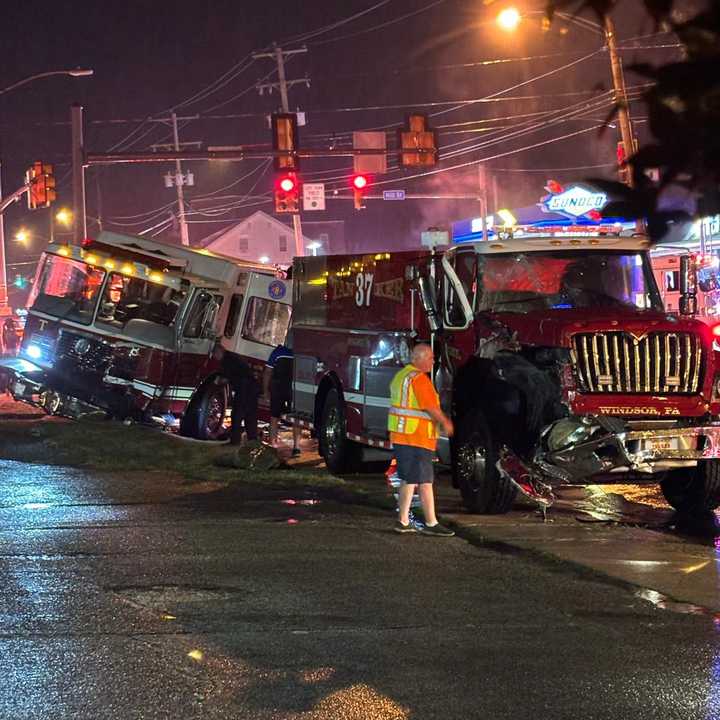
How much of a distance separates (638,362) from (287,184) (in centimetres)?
1646

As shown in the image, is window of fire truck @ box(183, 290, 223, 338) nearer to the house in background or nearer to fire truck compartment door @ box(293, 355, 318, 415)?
fire truck compartment door @ box(293, 355, 318, 415)

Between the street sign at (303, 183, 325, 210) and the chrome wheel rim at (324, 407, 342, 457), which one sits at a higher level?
the street sign at (303, 183, 325, 210)

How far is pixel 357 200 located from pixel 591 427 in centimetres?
1848

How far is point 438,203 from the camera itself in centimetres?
8262

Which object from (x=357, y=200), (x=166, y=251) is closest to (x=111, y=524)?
(x=166, y=251)

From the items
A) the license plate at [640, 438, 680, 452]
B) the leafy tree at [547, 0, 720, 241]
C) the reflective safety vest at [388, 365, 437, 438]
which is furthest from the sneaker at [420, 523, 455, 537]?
the leafy tree at [547, 0, 720, 241]

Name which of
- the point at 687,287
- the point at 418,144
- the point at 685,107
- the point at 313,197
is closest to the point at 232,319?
the point at 418,144

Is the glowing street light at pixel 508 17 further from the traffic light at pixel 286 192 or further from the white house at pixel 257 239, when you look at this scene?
the white house at pixel 257 239

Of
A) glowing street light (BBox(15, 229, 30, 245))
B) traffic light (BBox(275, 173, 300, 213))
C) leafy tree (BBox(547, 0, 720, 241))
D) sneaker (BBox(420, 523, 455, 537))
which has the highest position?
glowing street light (BBox(15, 229, 30, 245))

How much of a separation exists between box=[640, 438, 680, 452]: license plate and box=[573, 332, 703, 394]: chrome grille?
17.0 inches

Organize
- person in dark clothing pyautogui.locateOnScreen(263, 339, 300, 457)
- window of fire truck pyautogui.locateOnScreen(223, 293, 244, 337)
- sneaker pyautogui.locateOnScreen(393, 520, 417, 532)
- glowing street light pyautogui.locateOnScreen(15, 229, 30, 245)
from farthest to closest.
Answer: glowing street light pyautogui.locateOnScreen(15, 229, 30, 245) < window of fire truck pyautogui.locateOnScreen(223, 293, 244, 337) < person in dark clothing pyautogui.locateOnScreen(263, 339, 300, 457) < sneaker pyautogui.locateOnScreen(393, 520, 417, 532)

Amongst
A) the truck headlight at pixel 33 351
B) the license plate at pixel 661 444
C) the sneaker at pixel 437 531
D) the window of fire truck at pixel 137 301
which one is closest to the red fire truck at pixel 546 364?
the license plate at pixel 661 444

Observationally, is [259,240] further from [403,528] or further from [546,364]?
[403,528]

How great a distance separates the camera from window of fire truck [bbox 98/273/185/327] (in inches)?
704
